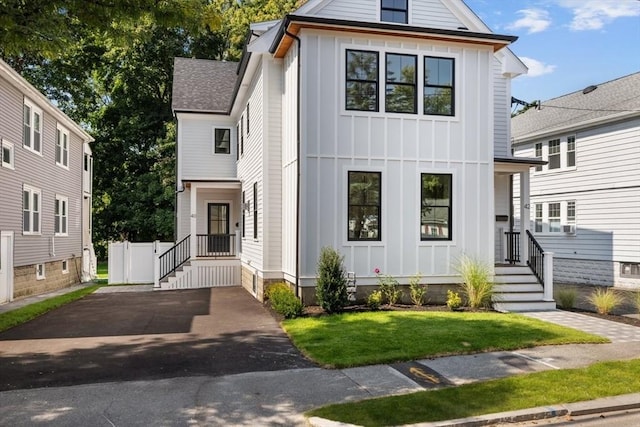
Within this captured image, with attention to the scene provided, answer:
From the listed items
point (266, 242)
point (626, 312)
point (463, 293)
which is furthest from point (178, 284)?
point (626, 312)

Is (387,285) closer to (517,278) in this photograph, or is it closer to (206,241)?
(517,278)

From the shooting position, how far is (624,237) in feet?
64.4

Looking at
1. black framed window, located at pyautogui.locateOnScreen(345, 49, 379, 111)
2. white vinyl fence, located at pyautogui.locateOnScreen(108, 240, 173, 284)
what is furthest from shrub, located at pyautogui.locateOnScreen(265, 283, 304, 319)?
white vinyl fence, located at pyautogui.locateOnScreen(108, 240, 173, 284)

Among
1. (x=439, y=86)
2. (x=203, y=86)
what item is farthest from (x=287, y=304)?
(x=203, y=86)

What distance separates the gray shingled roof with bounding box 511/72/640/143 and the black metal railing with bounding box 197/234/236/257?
14283 mm

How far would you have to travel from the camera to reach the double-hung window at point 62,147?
888 inches

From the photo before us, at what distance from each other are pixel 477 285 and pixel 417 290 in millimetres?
1407

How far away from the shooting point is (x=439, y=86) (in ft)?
Answer: 43.2

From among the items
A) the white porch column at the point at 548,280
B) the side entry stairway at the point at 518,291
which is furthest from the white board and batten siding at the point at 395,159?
the white porch column at the point at 548,280

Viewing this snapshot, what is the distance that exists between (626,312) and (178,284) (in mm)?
14098

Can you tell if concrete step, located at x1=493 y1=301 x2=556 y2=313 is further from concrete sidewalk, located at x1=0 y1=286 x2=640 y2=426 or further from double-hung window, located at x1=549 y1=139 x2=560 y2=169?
double-hung window, located at x1=549 y1=139 x2=560 y2=169

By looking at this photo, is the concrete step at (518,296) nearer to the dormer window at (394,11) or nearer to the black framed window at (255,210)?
the black framed window at (255,210)

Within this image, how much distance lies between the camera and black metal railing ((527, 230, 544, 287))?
538 inches

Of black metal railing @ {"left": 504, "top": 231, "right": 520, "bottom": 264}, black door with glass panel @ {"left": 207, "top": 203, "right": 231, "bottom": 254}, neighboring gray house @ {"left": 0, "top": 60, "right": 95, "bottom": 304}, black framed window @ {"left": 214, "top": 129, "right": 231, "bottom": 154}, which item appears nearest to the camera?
black metal railing @ {"left": 504, "top": 231, "right": 520, "bottom": 264}
